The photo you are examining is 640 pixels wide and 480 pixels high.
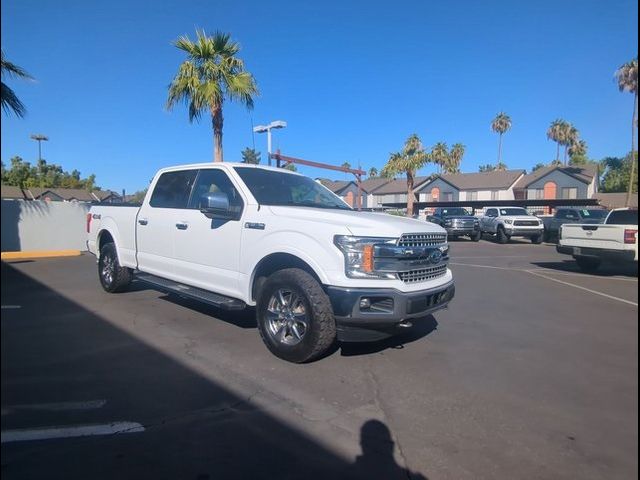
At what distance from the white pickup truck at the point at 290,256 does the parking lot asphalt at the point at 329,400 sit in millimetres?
523

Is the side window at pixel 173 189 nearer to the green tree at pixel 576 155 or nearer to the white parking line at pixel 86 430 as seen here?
the white parking line at pixel 86 430

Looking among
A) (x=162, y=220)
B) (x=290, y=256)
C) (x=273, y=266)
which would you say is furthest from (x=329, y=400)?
(x=162, y=220)

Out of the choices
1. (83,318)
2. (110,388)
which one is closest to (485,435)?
(110,388)

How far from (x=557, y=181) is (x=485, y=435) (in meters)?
56.5

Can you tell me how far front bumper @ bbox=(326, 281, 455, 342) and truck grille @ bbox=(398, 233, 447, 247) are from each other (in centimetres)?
50

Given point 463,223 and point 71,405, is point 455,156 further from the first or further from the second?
point 71,405

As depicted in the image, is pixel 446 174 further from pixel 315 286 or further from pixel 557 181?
pixel 315 286

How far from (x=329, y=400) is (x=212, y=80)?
13.1 meters

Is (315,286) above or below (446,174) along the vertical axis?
below

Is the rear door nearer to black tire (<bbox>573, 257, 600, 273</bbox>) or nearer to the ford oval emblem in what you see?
the ford oval emblem

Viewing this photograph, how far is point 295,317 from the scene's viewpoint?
439 cm

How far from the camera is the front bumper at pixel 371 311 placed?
3.98 m

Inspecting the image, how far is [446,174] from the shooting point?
212ft

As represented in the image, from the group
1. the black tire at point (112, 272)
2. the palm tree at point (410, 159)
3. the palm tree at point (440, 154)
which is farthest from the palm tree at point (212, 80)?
the palm tree at point (440, 154)
